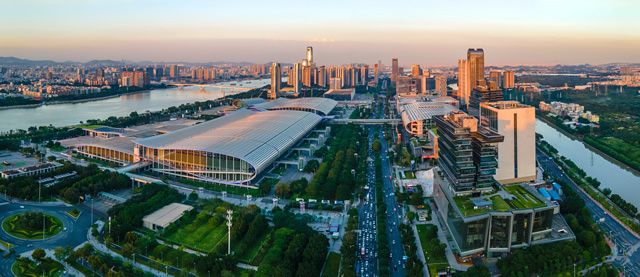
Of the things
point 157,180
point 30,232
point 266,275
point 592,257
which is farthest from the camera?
point 157,180

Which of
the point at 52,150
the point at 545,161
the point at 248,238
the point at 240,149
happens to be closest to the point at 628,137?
the point at 545,161

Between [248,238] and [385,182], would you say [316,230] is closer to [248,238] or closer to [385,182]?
[248,238]

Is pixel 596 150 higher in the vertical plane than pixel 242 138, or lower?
lower

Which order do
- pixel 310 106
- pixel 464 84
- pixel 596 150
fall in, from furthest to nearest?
pixel 464 84
pixel 310 106
pixel 596 150

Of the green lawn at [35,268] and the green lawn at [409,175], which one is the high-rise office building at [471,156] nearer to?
the green lawn at [409,175]

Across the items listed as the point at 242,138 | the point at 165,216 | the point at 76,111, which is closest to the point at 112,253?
the point at 165,216

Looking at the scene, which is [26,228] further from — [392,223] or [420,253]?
[420,253]

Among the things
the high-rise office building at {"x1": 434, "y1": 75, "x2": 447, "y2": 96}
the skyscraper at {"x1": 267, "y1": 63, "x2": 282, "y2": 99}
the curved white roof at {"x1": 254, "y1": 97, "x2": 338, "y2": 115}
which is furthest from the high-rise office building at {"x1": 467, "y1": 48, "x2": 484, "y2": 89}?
the skyscraper at {"x1": 267, "y1": 63, "x2": 282, "y2": 99}

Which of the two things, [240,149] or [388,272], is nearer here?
[388,272]
